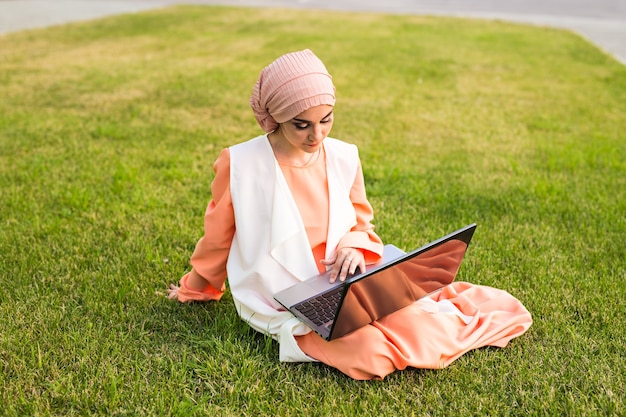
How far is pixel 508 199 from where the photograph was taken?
15.0 ft

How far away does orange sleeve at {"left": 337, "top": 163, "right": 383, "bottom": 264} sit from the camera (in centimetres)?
284

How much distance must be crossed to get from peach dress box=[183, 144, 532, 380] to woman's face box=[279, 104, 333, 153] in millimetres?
205

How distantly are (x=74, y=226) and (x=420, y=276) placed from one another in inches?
90.1

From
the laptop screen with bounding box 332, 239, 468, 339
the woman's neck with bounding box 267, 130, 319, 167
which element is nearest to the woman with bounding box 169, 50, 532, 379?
the woman's neck with bounding box 267, 130, 319, 167

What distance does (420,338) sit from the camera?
280cm

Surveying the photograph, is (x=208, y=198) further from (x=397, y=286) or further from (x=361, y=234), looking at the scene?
(x=397, y=286)

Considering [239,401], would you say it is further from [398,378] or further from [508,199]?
A: [508,199]

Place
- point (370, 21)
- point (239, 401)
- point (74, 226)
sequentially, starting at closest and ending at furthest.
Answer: point (239, 401)
point (74, 226)
point (370, 21)

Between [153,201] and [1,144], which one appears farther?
[1,144]

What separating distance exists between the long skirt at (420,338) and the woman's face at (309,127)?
782 millimetres

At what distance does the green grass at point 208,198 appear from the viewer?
2678mm

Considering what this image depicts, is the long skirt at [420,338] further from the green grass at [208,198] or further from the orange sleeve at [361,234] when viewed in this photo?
the orange sleeve at [361,234]

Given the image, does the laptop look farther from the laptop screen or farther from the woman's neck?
the woman's neck

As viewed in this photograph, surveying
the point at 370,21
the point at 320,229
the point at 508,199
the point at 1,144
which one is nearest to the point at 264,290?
the point at 320,229
